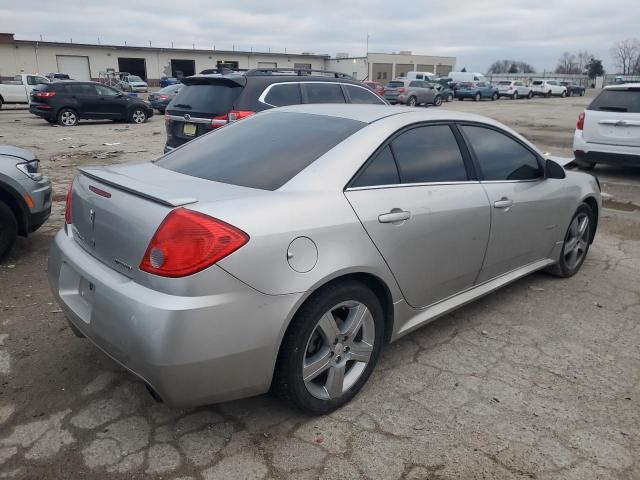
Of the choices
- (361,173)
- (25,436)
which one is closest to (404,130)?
(361,173)

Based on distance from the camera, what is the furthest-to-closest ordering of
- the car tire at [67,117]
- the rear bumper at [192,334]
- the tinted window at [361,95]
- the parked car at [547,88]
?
the parked car at [547,88], the car tire at [67,117], the tinted window at [361,95], the rear bumper at [192,334]

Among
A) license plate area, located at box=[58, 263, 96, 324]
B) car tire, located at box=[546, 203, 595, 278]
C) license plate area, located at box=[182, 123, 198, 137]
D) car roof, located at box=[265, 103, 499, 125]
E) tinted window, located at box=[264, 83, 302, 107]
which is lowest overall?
car tire, located at box=[546, 203, 595, 278]

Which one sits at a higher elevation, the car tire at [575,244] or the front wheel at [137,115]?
the front wheel at [137,115]

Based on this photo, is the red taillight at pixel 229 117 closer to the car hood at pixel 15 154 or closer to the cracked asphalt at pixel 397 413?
the car hood at pixel 15 154

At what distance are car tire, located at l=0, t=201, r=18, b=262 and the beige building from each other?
193 ft

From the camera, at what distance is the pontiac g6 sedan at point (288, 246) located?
7.31 feet

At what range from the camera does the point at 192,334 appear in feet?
7.11

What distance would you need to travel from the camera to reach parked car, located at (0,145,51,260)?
4.64 meters

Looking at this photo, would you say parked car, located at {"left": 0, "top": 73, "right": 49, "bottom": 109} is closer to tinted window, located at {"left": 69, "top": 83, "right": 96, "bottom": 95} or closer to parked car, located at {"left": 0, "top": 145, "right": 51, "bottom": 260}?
tinted window, located at {"left": 69, "top": 83, "right": 96, "bottom": 95}

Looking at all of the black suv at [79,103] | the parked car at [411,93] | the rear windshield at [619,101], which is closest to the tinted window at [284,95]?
the rear windshield at [619,101]

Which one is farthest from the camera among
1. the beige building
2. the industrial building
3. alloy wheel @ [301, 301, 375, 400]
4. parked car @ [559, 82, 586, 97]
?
the beige building

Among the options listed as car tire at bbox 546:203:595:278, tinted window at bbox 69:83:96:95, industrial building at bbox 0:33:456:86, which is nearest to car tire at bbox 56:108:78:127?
tinted window at bbox 69:83:96:95

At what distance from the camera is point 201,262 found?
220cm

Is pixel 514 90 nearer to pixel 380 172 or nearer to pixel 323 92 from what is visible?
pixel 323 92
